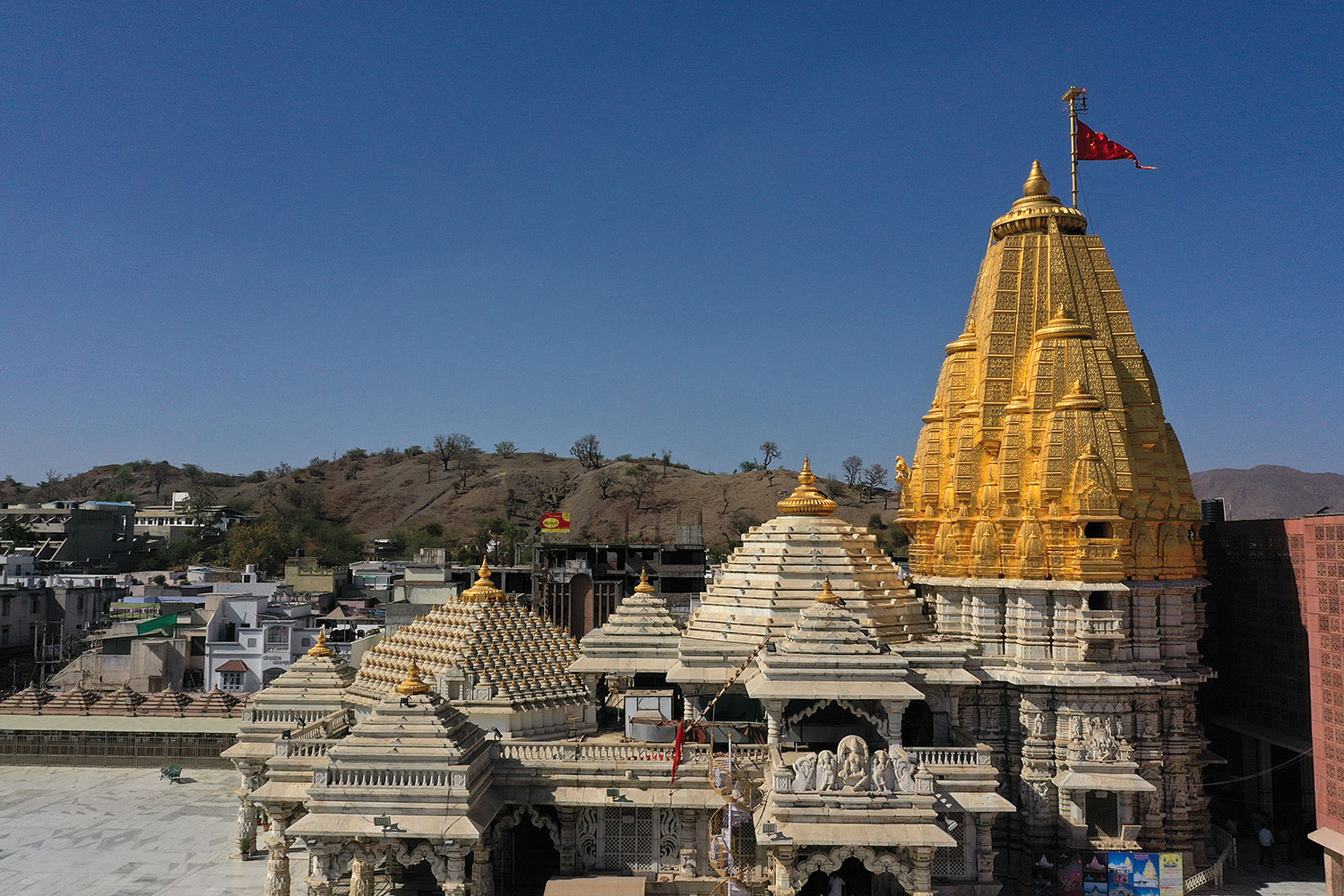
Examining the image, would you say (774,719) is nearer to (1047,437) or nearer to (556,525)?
(1047,437)

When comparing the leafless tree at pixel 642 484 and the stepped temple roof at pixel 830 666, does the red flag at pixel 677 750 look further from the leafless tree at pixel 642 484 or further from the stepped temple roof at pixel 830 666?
the leafless tree at pixel 642 484

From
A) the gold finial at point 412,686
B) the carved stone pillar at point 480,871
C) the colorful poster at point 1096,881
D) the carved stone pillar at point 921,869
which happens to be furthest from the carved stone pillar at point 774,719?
the colorful poster at point 1096,881

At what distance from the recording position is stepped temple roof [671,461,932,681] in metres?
21.1

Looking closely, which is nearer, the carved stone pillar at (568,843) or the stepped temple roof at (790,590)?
the carved stone pillar at (568,843)

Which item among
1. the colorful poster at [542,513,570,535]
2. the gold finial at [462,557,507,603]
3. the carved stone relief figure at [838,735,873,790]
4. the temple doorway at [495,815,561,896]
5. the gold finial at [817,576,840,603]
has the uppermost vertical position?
the colorful poster at [542,513,570,535]

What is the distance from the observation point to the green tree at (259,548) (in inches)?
3110

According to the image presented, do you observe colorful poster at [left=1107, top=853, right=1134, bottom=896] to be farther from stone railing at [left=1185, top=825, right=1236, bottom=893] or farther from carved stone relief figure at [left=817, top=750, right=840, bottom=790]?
carved stone relief figure at [left=817, top=750, right=840, bottom=790]

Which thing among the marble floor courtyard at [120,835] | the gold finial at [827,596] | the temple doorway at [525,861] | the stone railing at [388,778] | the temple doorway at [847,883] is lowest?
the marble floor courtyard at [120,835]

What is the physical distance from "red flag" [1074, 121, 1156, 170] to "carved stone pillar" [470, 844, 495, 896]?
2531 centimetres

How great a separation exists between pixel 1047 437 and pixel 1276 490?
161698 millimetres

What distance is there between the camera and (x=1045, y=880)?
19594mm

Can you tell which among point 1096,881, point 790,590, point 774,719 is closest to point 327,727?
point 774,719

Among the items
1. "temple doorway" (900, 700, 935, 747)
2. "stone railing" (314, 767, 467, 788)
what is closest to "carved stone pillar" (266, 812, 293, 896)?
"stone railing" (314, 767, 467, 788)

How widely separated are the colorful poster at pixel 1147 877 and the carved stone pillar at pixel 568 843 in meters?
11.9
